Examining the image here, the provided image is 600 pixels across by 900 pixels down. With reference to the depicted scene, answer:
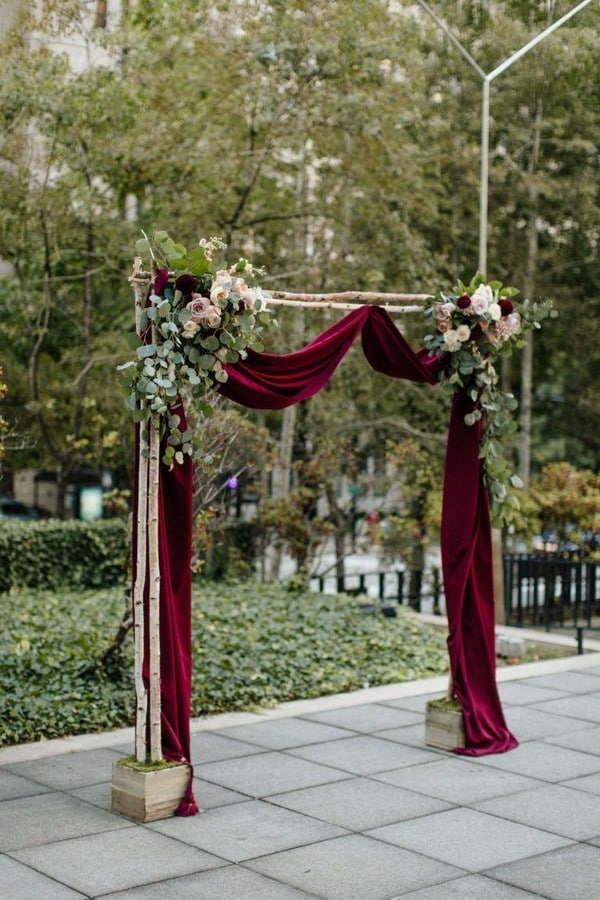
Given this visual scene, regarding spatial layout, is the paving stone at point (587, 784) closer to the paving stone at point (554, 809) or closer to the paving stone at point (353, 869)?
the paving stone at point (554, 809)

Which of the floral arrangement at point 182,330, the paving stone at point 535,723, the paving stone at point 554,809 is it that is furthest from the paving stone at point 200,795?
the paving stone at point 535,723

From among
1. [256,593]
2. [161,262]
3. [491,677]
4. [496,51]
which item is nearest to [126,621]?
[491,677]

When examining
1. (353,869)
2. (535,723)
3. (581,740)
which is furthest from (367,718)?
(353,869)

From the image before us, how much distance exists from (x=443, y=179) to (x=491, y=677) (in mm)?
13433

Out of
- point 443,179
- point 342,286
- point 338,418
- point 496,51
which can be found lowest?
point 338,418

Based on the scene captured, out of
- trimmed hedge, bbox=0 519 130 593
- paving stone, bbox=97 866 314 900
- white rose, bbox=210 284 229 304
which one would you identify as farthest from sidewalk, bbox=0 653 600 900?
trimmed hedge, bbox=0 519 130 593

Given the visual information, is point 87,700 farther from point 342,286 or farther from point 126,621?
point 342,286

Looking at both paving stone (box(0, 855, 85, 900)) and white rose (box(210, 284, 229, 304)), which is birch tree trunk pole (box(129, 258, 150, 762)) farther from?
paving stone (box(0, 855, 85, 900))

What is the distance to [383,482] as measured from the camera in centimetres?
1922

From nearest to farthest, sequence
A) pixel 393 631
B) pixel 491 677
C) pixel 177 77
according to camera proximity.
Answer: pixel 491 677, pixel 393 631, pixel 177 77

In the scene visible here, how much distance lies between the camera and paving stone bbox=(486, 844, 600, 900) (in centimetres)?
668

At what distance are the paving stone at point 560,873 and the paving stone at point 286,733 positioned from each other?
3.10 metres

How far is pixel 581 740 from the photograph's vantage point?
10.3m

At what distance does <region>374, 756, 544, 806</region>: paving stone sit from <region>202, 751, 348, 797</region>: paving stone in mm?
475
